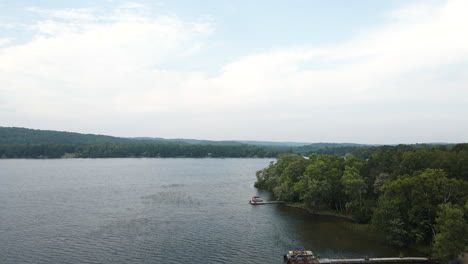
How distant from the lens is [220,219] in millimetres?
60500

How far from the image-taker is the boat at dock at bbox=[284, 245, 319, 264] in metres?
38.9

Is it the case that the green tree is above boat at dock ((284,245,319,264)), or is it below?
above

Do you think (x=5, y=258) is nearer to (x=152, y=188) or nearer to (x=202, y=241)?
(x=202, y=241)

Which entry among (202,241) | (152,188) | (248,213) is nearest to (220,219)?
(248,213)

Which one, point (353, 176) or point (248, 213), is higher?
point (353, 176)

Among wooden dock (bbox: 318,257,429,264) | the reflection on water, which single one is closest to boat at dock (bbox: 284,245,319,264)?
wooden dock (bbox: 318,257,429,264)

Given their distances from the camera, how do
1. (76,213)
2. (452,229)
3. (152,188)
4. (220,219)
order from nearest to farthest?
(452,229) < (220,219) < (76,213) < (152,188)

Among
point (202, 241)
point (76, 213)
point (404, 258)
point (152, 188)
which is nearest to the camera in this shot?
point (404, 258)

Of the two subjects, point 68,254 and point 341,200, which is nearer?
point 68,254

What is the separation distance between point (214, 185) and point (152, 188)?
2020 cm

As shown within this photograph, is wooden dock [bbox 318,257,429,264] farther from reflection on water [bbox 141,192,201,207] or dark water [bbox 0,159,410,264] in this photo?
reflection on water [bbox 141,192,201,207]

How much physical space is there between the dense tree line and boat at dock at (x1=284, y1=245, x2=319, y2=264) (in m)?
11.9

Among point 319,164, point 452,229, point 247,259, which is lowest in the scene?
point 247,259

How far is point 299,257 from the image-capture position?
39562 mm
